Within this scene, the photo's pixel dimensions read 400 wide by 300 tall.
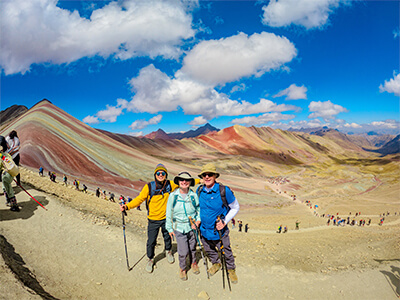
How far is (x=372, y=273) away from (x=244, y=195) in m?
42.7

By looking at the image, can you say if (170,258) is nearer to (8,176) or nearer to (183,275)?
(183,275)

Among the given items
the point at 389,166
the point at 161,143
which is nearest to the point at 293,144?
the point at 389,166

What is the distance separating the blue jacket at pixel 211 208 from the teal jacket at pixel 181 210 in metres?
0.22

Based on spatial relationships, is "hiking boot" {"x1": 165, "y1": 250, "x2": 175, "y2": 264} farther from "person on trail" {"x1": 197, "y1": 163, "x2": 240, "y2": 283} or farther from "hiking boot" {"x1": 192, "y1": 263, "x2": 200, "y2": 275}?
"person on trail" {"x1": 197, "y1": 163, "x2": 240, "y2": 283}

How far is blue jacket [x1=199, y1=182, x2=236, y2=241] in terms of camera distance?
5.12 meters

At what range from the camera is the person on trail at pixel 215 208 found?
16.7 ft

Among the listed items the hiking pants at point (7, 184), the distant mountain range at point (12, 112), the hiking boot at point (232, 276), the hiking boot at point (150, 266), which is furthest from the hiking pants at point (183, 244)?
the distant mountain range at point (12, 112)

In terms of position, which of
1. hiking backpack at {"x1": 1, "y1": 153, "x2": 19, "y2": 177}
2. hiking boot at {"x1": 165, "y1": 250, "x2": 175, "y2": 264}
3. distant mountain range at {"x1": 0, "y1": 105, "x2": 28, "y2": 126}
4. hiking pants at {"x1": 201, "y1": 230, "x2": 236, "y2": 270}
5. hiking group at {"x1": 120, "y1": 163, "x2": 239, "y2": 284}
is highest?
distant mountain range at {"x1": 0, "y1": 105, "x2": 28, "y2": 126}

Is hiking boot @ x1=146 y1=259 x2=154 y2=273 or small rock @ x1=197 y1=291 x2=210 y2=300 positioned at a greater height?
hiking boot @ x1=146 y1=259 x2=154 y2=273

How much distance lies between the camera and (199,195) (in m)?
5.34

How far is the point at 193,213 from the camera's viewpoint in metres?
5.29

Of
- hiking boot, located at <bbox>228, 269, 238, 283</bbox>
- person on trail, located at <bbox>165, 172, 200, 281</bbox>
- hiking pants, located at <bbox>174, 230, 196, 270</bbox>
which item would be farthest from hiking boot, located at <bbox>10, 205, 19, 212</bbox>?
hiking boot, located at <bbox>228, 269, 238, 283</bbox>

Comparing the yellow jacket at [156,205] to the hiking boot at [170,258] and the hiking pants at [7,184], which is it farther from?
the hiking pants at [7,184]

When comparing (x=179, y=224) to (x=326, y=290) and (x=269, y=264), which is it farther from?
(x=326, y=290)
